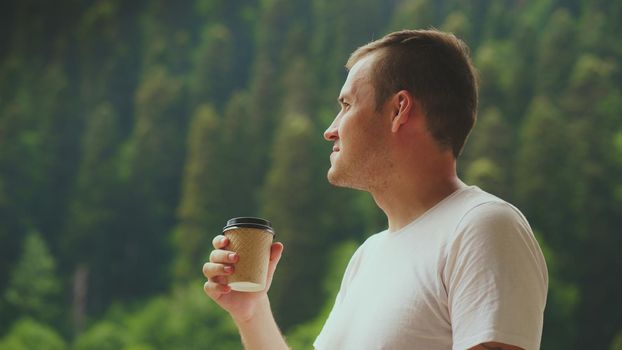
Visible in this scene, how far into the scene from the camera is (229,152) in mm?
10727

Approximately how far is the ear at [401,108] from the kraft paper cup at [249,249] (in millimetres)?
249

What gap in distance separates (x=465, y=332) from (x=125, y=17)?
12.0 meters

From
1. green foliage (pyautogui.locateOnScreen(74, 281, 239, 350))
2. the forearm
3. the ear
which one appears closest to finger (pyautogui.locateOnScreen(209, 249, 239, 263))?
the forearm

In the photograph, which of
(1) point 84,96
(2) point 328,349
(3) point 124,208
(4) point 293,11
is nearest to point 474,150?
(4) point 293,11

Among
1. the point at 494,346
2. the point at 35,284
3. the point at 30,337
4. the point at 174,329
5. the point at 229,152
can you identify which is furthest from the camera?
the point at 229,152

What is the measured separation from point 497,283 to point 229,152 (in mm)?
9878

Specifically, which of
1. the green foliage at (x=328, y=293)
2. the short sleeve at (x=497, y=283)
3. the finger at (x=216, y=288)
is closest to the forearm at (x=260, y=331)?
the finger at (x=216, y=288)

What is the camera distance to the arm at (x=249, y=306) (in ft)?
4.07

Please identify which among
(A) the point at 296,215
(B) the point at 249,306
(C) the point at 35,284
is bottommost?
(B) the point at 249,306

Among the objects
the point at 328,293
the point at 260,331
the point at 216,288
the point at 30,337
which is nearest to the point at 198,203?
the point at 328,293

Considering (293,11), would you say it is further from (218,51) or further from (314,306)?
(314,306)

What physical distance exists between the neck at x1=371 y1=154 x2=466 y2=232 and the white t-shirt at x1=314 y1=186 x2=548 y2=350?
0.09 ft

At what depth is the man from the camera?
95cm

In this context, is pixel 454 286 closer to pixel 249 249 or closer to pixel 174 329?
pixel 249 249
